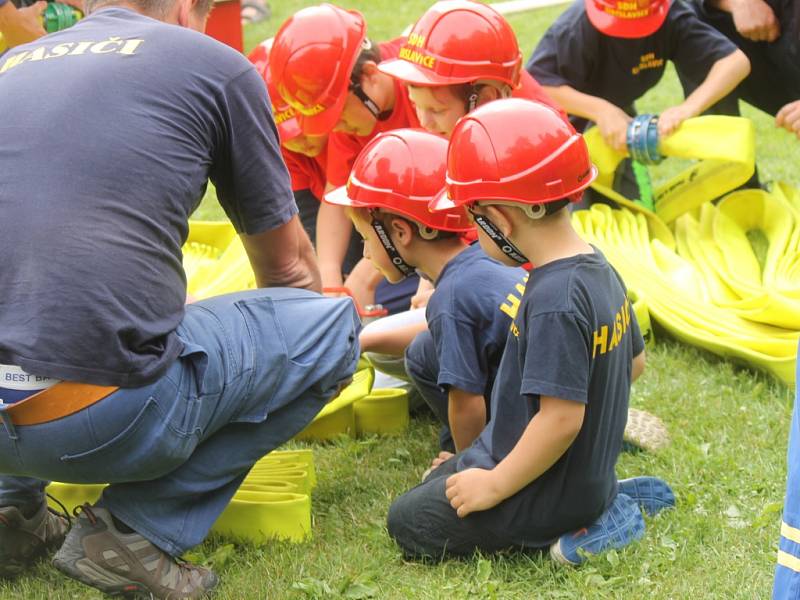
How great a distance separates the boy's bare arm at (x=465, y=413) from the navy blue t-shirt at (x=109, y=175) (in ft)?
2.81

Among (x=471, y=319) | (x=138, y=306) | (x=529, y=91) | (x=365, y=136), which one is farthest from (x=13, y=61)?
(x=529, y=91)

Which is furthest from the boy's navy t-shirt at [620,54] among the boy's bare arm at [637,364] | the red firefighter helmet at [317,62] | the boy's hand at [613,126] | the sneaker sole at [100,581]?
the sneaker sole at [100,581]

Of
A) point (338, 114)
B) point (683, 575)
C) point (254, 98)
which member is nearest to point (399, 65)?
point (338, 114)

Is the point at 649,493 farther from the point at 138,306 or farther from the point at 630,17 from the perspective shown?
the point at 630,17

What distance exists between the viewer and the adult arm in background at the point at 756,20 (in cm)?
531

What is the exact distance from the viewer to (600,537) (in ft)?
9.50

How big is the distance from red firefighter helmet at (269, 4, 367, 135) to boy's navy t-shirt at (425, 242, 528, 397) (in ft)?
4.72

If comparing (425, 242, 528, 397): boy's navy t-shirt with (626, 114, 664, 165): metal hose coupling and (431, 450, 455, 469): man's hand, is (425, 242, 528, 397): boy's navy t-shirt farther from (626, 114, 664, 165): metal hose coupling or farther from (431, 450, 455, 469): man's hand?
(626, 114, 664, 165): metal hose coupling

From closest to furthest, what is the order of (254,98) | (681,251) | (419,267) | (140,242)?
(140,242) < (254,98) < (419,267) < (681,251)

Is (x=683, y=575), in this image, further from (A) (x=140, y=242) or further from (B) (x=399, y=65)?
(B) (x=399, y=65)

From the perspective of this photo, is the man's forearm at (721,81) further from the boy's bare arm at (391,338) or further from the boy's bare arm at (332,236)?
the boy's bare arm at (391,338)

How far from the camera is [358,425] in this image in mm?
3896

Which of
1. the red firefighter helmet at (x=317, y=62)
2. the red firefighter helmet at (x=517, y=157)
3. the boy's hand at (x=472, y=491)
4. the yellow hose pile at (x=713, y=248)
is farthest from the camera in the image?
the red firefighter helmet at (x=317, y=62)

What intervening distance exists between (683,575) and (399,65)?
86.5 inches
